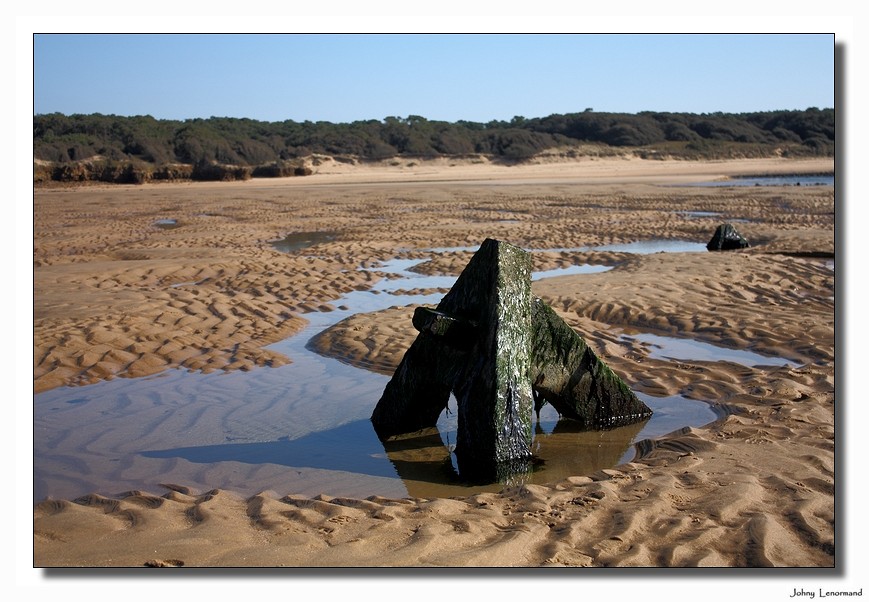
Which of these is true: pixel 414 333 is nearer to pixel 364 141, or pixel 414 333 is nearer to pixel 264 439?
pixel 264 439

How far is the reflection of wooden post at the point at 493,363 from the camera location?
5102mm

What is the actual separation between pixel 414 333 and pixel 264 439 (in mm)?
3181

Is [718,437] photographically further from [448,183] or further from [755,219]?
[448,183]

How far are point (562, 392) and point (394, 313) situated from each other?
4.52 metres

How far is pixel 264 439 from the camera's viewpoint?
625 cm

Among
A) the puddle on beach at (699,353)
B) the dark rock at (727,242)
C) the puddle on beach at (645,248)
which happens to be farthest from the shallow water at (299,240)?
the puddle on beach at (699,353)

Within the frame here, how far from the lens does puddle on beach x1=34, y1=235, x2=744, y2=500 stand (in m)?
5.38

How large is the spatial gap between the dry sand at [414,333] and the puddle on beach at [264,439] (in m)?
0.25

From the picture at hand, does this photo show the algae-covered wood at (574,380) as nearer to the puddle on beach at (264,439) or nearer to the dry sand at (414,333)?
the puddle on beach at (264,439)

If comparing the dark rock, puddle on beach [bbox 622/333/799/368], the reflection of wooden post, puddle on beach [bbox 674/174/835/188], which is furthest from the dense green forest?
the reflection of wooden post

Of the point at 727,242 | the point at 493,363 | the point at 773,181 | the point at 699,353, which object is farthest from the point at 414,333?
the point at 773,181

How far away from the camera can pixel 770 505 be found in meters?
4.39

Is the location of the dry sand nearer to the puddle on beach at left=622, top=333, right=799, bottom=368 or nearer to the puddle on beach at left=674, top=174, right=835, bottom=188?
the puddle on beach at left=622, top=333, right=799, bottom=368

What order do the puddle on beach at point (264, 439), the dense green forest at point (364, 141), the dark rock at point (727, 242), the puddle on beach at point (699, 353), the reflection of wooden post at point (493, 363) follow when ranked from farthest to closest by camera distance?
1. the dense green forest at point (364, 141)
2. the dark rock at point (727, 242)
3. the puddle on beach at point (699, 353)
4. the puddle on beach at point (264, 439)
5. the reflection of wooden post at point (493, 363)
